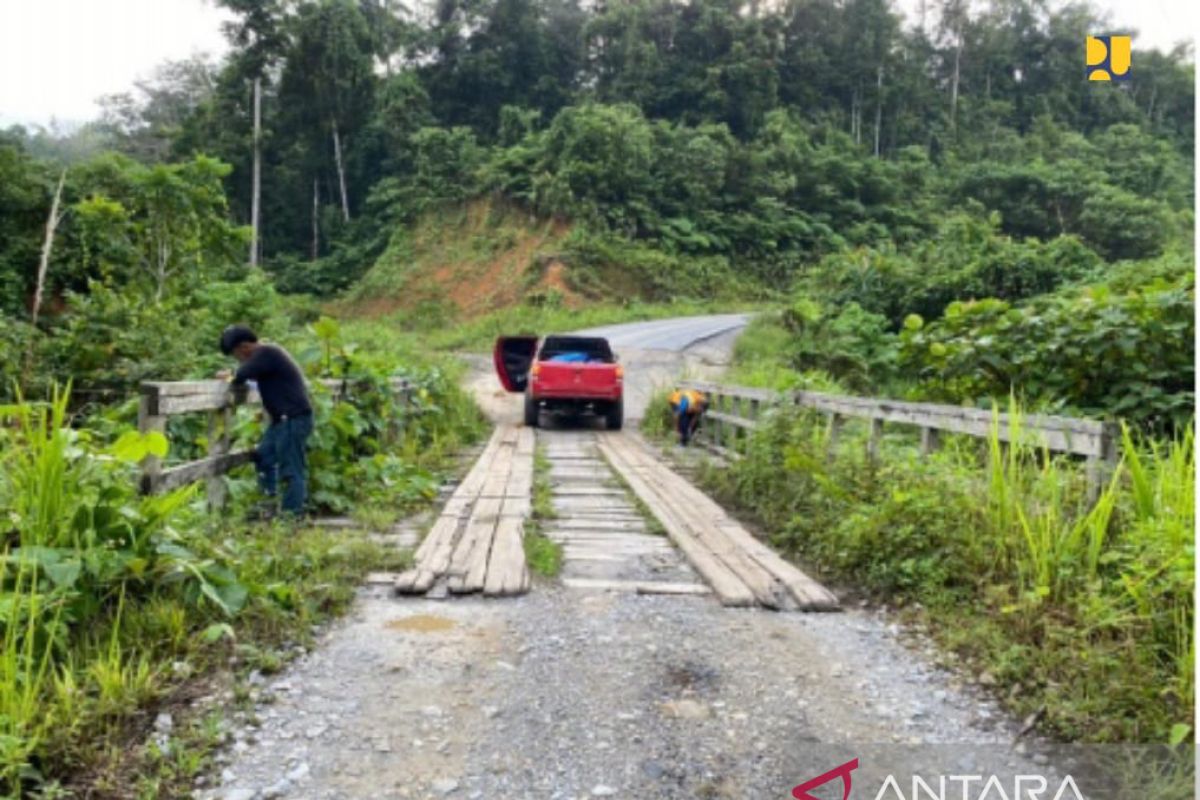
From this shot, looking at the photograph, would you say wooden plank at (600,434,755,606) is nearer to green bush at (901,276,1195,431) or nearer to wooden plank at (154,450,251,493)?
green bush at (901,276,1195,431)

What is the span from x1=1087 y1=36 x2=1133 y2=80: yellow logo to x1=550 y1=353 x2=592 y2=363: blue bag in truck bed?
12.0 meters

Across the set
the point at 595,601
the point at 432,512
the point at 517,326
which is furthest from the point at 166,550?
the point at 517,326

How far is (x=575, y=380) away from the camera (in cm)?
1382

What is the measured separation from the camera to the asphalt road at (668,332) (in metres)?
25.8

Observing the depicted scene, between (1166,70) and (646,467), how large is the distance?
68.4 m

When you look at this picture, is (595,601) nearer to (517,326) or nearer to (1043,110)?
(517,326)

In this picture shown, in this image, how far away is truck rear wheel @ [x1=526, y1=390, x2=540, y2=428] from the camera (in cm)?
1430

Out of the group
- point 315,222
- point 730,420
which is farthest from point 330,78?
point 730,420

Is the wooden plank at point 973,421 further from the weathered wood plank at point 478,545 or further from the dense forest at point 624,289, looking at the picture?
the weathered wood plank at point 478,545

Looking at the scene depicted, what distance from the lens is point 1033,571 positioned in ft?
12.5

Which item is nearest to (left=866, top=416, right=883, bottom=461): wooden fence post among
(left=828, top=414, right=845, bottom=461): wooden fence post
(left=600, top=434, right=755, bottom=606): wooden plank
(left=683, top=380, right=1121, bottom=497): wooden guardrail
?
(left=683, top=380, right=1121, bottom=497): wooden guardrail

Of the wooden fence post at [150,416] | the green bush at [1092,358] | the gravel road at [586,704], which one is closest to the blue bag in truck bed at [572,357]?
the green bush at [1092,358]

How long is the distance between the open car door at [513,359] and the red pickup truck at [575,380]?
317 cm

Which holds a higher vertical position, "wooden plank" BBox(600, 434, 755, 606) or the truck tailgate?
the truck tailgate
